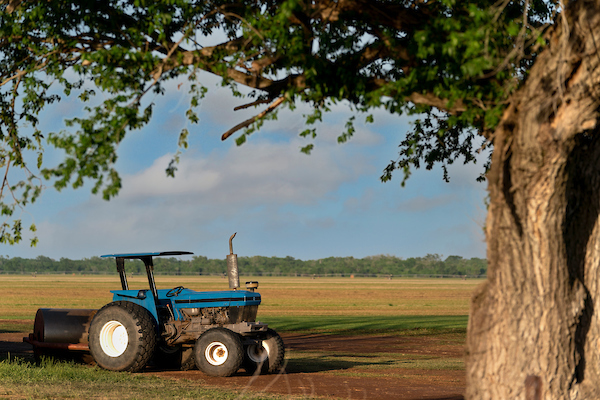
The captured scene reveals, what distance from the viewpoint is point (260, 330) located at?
1370 cm

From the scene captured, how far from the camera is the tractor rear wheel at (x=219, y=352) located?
12.8 meters

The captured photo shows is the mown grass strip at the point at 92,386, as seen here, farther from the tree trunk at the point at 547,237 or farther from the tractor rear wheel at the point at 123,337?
the tree trunk at the point at 547,237

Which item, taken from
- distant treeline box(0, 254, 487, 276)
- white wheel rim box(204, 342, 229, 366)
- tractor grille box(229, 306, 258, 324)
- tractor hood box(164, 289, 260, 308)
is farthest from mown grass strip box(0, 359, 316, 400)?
distant treeline box(0, 254, 487, 276)

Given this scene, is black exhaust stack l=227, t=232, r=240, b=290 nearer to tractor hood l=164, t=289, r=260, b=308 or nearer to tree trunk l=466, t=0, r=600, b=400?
tractor hood l=164, t=289, r=260, b=308

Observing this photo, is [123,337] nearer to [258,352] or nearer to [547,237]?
[258,352]

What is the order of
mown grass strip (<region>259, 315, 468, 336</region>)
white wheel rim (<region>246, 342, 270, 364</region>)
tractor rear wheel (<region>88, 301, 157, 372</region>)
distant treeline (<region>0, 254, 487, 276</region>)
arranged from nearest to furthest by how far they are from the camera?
tractor rear wheel (<region>88, 301, 157, 372</region>) < white wheel rim (<region>246, 342, 270, 364</region>) < mown grass strip (<region>259, 315, 468, 336</region>) < distant treeline (<region>0, 254, 487, 276</region>)

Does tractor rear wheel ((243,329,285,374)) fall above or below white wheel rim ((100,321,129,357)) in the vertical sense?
below

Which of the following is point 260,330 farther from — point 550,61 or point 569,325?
point 550,61

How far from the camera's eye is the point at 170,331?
14.0 metres

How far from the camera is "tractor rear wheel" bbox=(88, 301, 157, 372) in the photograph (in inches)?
521

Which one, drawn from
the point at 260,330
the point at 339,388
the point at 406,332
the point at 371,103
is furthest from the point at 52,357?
the point at 406,332

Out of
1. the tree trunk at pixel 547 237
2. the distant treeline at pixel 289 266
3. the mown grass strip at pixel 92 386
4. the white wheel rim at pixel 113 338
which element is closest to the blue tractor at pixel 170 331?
the white wheel rim at pixel 113 338

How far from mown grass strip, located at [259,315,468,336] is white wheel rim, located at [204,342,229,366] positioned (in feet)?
41.9

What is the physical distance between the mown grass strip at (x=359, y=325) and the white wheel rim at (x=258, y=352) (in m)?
11.9
